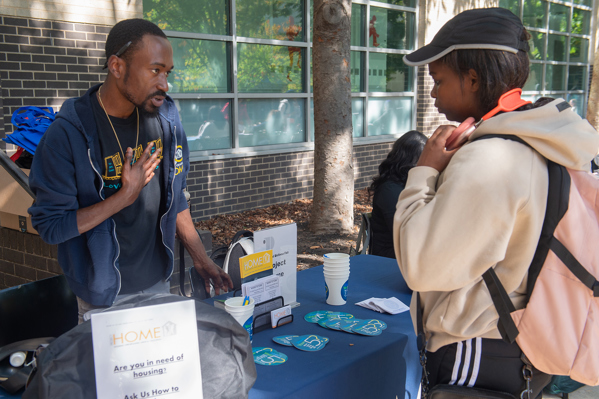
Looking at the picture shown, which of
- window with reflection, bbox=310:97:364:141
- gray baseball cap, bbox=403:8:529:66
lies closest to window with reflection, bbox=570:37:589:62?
window with reflection, bbox=310:97:364:141

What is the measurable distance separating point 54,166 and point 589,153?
181 centimetres

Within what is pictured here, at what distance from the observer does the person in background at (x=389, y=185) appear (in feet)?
12.4

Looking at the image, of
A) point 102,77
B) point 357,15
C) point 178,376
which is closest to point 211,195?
point 102,77

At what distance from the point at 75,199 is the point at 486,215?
5.12ft

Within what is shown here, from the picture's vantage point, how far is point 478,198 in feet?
3.94

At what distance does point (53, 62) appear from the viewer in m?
5.80

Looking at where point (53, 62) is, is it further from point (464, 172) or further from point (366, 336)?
point (464, 172)

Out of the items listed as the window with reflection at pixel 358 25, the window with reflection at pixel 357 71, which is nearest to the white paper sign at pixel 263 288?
the window with reflection at pixel 357 71

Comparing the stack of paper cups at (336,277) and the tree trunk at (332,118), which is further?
the tree trunk at (332,118)

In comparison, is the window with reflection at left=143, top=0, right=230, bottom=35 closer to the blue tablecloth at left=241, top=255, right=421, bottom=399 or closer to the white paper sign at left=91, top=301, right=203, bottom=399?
the blue tablecloth at left=241, top=255, right=421, bottom=399

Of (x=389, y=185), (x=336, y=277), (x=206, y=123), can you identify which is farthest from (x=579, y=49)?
(x=336, y=277)

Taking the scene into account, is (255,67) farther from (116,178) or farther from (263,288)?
(263,288)

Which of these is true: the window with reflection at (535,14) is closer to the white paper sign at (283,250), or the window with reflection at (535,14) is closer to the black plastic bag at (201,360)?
the white paper sign at (283,250)

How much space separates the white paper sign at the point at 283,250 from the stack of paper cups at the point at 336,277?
0.52ft
